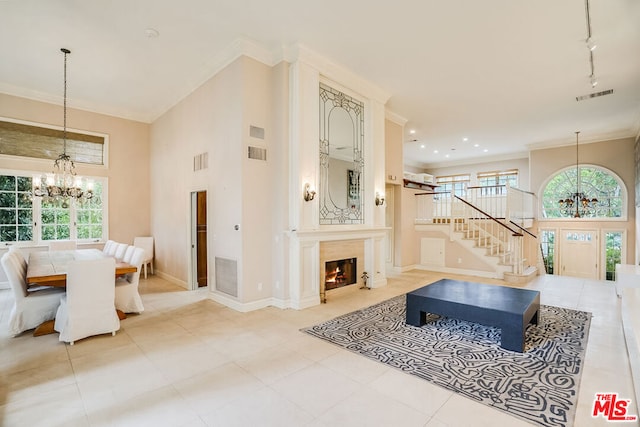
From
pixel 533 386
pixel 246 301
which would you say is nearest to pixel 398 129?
pixel 246 301

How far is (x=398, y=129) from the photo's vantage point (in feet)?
25.6

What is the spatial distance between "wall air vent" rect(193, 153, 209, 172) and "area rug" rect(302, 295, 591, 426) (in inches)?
140

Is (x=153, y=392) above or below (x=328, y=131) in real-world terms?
below

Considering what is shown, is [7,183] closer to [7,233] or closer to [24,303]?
[7,233]

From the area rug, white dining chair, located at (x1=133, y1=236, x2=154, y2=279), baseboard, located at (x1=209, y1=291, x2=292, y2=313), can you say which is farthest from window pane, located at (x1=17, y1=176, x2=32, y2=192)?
the area rug

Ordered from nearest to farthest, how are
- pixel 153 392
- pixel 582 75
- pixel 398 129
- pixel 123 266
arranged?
1. pixel 153 392
2. pixel 123 266
3. pixel 582 75
4. pixel 398 129

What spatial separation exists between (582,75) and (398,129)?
11.9 ft

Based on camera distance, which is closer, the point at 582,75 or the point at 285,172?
the point at 285,172

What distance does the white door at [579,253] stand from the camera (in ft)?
29.0

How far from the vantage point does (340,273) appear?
229 inches

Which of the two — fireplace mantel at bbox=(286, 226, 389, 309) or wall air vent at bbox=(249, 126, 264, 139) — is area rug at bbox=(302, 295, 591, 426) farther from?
wall air vent at bbox=(249, 126, 264, 139)

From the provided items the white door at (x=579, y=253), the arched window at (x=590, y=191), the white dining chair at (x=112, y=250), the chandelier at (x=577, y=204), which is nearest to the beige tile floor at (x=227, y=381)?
the white dining chair at (x=112, y=250)

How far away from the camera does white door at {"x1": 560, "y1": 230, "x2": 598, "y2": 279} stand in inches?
348

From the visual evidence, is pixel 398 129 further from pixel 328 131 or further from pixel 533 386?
pixel 533 386
